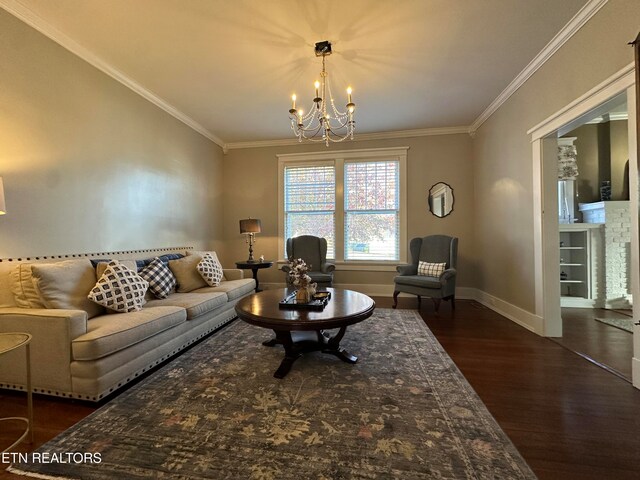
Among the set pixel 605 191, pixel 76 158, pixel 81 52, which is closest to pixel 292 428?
pixel 76 158

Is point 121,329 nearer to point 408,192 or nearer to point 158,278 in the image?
point 158,278

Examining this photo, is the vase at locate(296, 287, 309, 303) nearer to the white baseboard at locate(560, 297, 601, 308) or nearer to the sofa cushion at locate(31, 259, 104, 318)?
the sofa cushion at locate(31, 259, 104, 318)

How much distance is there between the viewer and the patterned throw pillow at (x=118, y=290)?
2.20 m

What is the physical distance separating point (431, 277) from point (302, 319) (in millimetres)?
2605

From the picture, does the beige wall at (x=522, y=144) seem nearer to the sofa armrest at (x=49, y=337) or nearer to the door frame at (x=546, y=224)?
the door frame at (x=546, y=224)

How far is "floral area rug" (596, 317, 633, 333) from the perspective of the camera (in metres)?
3.15

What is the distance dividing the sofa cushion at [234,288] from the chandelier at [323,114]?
6.34 feet

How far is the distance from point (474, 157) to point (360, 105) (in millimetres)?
2189

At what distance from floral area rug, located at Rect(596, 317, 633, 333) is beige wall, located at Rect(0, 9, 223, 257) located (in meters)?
5.53

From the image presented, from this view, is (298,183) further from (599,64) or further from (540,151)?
(599,64)

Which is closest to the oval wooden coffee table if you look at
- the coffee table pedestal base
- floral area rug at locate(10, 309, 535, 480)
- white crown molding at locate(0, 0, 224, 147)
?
the coffee table pedestal base

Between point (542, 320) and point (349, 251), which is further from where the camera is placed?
point (349, 251)

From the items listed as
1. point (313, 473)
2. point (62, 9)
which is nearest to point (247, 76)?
point (62, 9)

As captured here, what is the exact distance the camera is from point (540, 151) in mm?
2922
